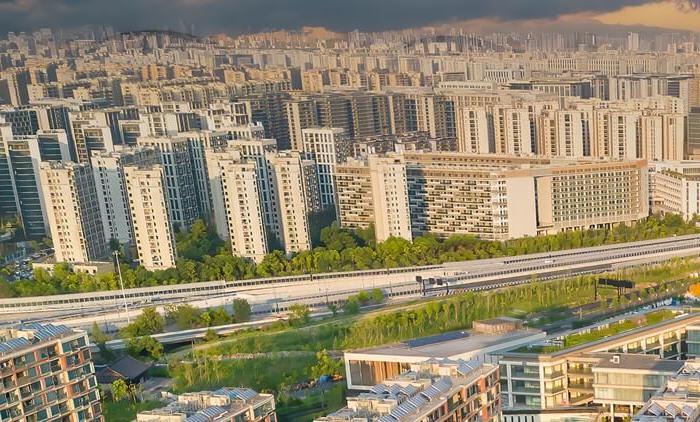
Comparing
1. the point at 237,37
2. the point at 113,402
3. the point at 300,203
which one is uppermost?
the point at 237,37

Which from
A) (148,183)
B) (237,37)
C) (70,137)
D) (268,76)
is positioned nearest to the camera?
(148,183)

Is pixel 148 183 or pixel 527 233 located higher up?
pixel 148 183

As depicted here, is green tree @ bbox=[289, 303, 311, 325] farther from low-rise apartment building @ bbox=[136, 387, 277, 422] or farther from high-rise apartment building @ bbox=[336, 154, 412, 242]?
low-rise apartment building @ bbox=[136, 387, 277, 422]

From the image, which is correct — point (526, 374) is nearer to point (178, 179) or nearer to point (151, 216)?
point (151, 216)

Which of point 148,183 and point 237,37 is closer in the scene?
point 148,183

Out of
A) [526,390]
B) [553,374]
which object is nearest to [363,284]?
[526,390]

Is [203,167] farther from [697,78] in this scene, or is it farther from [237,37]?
[697,78]

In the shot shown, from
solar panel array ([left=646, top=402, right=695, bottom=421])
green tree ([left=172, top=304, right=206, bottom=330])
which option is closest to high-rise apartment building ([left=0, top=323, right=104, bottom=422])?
green tree ([left=172, top=304, right=206, bottom=330])

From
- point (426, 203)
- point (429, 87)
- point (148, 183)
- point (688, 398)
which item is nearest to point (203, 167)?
point (148, 183)
